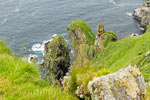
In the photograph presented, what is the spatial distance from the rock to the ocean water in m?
86.3

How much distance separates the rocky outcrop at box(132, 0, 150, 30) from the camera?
113438 mm

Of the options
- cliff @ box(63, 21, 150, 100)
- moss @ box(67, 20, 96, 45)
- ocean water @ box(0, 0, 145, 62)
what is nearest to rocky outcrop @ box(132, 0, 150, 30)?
ocean water @ box(0, 0, 145, 62)

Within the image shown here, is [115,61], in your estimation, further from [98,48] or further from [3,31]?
[3,31]

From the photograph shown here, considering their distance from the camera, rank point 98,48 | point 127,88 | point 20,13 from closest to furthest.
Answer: point 127,88 → point 98,48 → point 20,13

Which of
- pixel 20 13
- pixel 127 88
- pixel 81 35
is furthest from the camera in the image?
pixel 20 13

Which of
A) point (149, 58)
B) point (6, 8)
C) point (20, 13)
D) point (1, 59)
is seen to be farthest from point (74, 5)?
point (1, 59)

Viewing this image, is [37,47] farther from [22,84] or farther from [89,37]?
[22,84]

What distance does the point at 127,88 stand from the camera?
902 cm

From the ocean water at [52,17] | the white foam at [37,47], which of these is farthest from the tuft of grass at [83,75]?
the white foam at [37,47]

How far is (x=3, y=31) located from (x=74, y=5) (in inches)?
2129

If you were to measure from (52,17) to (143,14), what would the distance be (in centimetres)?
5516

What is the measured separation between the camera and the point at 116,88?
8859mm

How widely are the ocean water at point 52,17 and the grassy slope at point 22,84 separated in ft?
281

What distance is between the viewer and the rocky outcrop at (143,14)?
113 m
